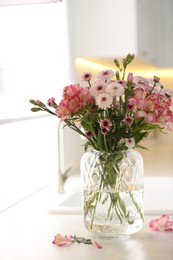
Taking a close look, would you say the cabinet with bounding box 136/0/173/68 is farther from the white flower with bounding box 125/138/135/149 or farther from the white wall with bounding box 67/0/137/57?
the white flower with bounding box 125/138/135/149

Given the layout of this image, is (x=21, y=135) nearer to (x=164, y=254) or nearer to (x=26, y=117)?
(x=26, y=117)

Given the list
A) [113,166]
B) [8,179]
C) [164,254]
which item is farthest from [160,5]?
[164,254]

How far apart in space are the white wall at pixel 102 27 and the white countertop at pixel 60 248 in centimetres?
116

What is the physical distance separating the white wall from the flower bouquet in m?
1.24

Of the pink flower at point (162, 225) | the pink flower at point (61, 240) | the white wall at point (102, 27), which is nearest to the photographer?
the pink flower at point (61, 240)

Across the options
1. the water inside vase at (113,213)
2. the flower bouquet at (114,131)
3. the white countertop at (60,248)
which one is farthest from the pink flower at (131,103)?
the white countertop at (60,248)

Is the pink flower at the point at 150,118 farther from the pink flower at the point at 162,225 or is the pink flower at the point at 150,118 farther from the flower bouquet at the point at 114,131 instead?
the pink flower at the point at 162,225

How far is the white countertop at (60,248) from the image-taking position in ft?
5.02

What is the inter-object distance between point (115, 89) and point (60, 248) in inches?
19.4

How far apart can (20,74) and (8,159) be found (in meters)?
0.60

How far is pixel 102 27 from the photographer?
9.71 feet

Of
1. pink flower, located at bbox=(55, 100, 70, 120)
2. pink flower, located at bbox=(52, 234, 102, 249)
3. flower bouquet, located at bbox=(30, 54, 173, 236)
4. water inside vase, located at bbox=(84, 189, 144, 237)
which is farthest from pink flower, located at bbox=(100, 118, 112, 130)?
pink flower, located at bbox=(52, 234, 102, 249)

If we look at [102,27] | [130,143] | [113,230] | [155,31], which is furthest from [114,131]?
[155,31]

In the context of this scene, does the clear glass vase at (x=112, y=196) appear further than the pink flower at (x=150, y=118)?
Yes
